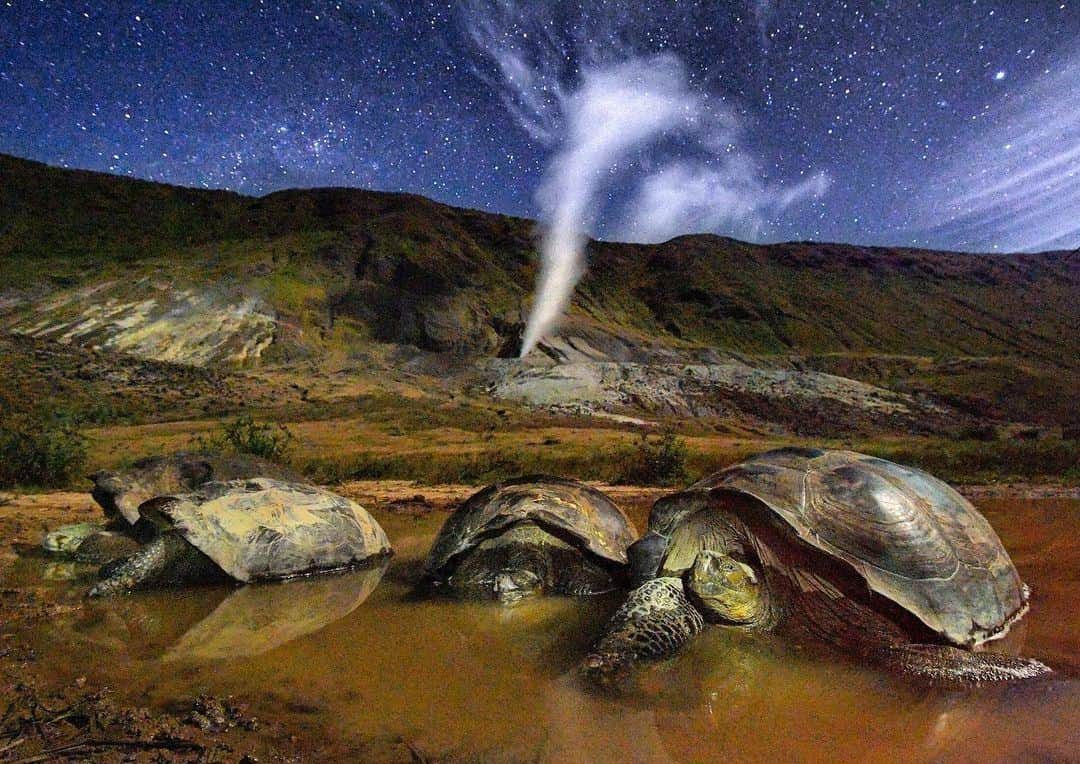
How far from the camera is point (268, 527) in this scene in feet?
17.7

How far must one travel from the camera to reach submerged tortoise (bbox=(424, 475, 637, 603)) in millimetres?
4746

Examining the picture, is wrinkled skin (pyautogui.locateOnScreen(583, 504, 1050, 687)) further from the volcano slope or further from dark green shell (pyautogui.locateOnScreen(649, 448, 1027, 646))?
the volcano slope

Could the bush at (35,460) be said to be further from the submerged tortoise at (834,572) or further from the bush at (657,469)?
the submerged tortoise at (834,572)

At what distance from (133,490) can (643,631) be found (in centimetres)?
639

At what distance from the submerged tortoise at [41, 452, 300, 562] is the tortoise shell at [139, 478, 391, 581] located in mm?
861

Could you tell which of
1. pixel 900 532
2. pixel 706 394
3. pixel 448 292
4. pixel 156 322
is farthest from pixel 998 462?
pixel 448 292

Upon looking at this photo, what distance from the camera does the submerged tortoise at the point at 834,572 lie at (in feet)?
10.4

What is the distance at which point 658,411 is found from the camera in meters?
31.9

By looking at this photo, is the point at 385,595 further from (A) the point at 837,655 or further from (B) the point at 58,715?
(A) the point at 837,655

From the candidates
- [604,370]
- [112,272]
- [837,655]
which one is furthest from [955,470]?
[112,272]

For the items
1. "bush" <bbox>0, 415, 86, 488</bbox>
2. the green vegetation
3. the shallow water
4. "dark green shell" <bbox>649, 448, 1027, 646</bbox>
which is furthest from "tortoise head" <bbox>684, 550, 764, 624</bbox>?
"bush" <bbox>0, 415, 86, 488</bbox>

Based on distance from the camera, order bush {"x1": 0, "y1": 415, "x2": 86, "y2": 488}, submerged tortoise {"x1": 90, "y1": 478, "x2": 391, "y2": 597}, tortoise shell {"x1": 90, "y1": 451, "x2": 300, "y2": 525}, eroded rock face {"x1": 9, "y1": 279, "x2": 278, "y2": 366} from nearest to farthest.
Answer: submerged tortoise {"x1": 90, "y1": 478, "x2": 391, "y2": 597}, tortoise shell {"x1": 90, "y1": 451, "x2": 300, "y2": 525}, bush {"x1": 0, "y1": 415, "x2": 86, "y2": 488}, eroded rock face {"x1": 9, "y1": 279, "x2": 278, "y2": 366}

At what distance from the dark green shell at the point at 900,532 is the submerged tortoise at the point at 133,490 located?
220 inches

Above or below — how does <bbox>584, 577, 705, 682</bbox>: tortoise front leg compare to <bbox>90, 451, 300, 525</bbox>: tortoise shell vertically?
above
